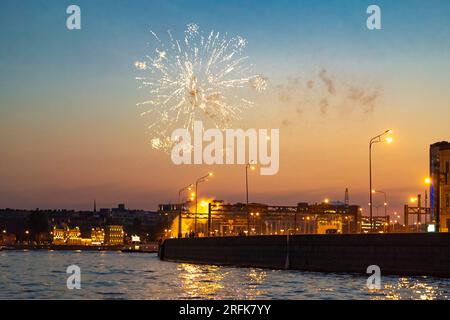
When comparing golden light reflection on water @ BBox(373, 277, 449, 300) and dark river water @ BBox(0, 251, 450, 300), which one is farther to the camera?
dark river water @ BBox(0, 251, 450, 300)

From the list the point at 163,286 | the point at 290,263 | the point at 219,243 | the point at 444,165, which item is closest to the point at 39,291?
the point at 163,286

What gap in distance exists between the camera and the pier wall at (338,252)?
205ft

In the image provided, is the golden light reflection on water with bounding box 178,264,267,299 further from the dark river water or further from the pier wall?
the pier wall

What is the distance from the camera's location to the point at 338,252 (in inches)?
2960

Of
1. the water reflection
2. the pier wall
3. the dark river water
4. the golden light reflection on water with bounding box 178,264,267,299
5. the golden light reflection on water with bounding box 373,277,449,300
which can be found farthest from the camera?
the pier wall

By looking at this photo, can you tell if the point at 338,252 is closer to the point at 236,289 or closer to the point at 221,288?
the point at 221,288

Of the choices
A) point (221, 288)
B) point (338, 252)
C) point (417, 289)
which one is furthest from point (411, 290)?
point (338, 252)

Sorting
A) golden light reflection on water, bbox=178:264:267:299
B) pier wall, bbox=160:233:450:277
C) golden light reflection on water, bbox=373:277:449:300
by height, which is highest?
pier wall, bbox=160:233:450:277

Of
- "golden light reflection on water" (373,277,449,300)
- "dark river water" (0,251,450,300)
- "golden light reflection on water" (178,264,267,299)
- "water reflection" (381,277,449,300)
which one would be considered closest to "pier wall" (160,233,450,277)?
"dark river water" (0,251,450,300)

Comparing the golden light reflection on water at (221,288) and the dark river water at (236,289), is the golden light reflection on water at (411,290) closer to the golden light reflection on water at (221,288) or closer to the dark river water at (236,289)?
the dark river water at (236,289)

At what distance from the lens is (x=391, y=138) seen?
6969 centimetres

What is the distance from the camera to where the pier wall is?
205 feet
